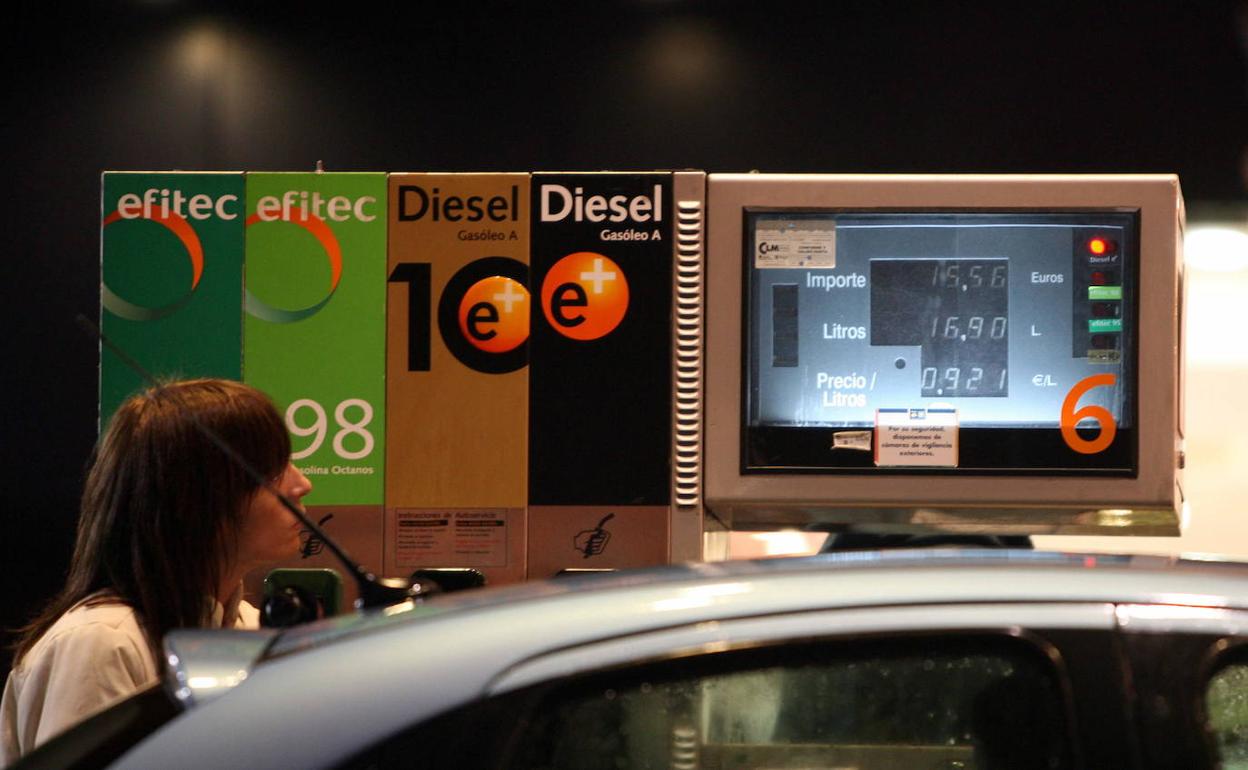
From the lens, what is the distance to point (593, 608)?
4.83 ft

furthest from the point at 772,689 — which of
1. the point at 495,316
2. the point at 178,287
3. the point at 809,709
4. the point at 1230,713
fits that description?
the point at 178,287

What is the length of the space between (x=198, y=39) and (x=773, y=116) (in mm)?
2134

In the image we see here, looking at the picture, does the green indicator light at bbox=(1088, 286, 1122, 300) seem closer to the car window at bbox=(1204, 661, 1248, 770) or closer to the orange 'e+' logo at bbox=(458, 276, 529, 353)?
the orange 'e+' logo at bbox=(458, 276, 529, 353)

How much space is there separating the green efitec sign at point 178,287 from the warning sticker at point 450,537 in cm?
45

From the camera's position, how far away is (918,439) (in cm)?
296

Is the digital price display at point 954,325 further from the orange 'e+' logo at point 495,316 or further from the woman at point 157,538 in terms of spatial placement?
the woman at point 157,538

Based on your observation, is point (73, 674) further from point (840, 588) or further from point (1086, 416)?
point (1086, 416)

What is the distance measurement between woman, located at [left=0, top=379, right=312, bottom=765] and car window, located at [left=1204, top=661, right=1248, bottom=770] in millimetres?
1422

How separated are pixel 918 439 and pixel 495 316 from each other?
0.82m

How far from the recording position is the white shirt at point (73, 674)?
2.21m

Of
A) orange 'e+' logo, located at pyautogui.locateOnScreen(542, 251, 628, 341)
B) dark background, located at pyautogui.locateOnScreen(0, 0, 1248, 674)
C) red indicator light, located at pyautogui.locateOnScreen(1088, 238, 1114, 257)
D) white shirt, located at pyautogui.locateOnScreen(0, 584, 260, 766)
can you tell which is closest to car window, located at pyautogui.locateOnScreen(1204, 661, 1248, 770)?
white shirt, located at pyautogui.locateOnScreen(0, 584, 260, 766)

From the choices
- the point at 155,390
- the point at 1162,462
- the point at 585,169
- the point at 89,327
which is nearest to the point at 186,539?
the point at 155,390

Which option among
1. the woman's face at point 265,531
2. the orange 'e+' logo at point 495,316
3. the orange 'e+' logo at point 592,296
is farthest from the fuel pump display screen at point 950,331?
the woman's face at point 265,531

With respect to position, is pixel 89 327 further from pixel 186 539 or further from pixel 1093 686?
pixel 1093 686
